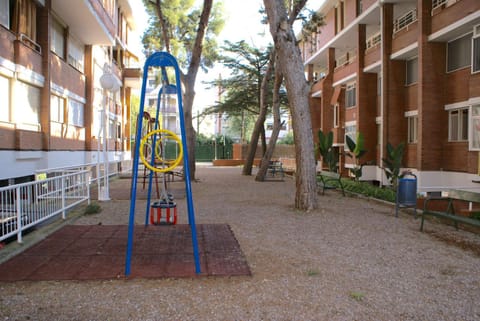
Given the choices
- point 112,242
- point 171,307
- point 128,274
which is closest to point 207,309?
point 171,307

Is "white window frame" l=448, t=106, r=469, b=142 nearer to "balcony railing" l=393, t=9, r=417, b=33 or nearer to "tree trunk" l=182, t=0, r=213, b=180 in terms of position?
"balcony railing" l=393, t=9, r=417, b=33

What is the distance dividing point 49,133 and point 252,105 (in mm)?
18639

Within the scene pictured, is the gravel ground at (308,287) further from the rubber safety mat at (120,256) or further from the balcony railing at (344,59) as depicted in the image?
the balcony railing at (344,59)

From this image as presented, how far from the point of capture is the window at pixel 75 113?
57.8 ft

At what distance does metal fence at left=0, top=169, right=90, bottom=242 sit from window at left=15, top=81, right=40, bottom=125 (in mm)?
3604

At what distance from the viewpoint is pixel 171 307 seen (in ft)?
13.6

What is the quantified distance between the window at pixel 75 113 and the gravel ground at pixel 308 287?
12340 mm

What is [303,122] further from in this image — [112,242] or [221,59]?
[221,59]

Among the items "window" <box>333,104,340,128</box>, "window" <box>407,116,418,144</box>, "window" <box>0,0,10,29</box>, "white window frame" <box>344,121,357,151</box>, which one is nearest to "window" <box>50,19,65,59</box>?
"window" <box>0,0,10,29</box>

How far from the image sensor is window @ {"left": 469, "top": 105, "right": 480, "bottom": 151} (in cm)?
1487

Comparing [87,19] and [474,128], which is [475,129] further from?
[87,19]

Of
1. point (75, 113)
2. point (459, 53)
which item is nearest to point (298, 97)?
point (459, 53)

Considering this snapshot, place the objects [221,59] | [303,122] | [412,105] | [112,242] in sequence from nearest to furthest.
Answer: [112,242] < [303,122] < [412,105] < [221,59]

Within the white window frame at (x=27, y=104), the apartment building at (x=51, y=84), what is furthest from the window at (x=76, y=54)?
the white window frame at (x=27, y=104)
